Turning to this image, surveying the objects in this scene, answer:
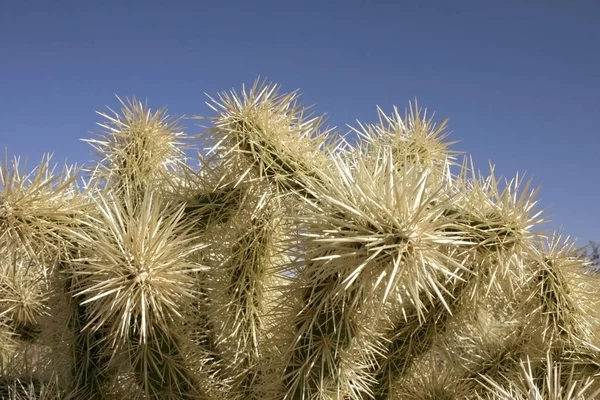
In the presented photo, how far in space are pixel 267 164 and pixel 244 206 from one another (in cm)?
33

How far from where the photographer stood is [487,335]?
309 cm

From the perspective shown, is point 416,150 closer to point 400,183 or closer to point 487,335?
point 487,335

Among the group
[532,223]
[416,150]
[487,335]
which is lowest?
[487,335]

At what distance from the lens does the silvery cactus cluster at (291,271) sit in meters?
1.97

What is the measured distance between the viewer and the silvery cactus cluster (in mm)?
1974

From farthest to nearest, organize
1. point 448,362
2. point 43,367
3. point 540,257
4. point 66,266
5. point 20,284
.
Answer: point 20,284 → point 43,367 → point 448,362 → point 66,266 → point 540,257

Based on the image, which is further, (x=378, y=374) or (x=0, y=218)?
(x=378, y=374)

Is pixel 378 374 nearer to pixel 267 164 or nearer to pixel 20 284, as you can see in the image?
pixel 267 164

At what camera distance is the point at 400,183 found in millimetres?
1877

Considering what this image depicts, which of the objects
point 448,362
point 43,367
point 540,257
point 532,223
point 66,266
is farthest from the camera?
point 43,367

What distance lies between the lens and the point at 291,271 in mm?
2318

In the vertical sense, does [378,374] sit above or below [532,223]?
below

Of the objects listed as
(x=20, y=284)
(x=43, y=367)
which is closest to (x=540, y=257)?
(x=43, y=367)

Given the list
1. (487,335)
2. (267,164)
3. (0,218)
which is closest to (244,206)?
(267,164)
